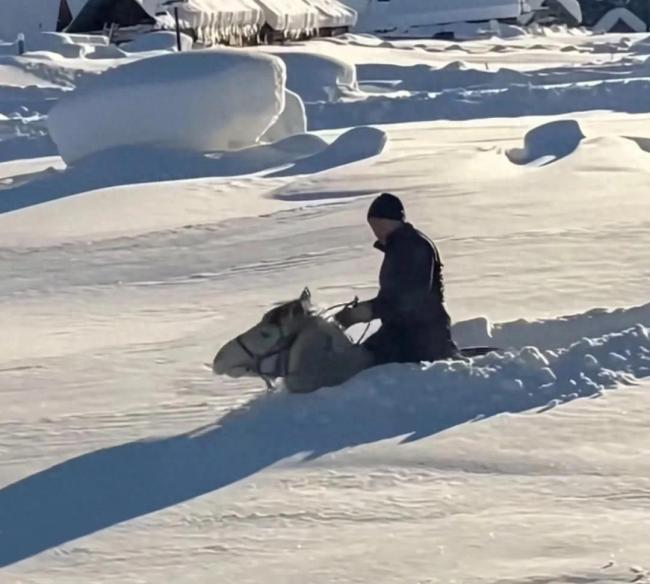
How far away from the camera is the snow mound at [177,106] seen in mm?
14672

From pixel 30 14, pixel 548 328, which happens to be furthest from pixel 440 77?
pixel 30 14

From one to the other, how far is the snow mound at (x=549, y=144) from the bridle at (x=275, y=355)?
321 inches

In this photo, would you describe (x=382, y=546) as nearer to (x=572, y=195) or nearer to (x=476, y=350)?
(x=476, y=350)

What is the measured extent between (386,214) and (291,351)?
0.67 meters

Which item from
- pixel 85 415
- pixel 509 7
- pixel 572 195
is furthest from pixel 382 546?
pixel 509 7

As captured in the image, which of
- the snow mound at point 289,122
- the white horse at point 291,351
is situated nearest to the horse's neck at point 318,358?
the white horse at point 291,351

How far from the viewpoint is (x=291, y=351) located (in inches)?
248

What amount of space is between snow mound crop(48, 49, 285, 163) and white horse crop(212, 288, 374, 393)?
8509 millimetres

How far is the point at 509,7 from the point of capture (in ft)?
160

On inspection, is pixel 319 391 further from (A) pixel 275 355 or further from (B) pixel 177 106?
(B) pixel 177 106

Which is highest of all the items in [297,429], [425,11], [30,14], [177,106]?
[297,429]

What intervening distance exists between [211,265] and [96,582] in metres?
5.49

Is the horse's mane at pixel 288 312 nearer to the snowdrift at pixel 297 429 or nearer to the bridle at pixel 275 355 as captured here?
the bridle at pixel 275 355

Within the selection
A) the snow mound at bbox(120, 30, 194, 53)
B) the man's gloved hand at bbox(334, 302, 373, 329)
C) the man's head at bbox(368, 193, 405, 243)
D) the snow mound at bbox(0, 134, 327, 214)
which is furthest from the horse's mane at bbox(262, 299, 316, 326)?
the snow mound at bbox(120, 30, 194, 53)
